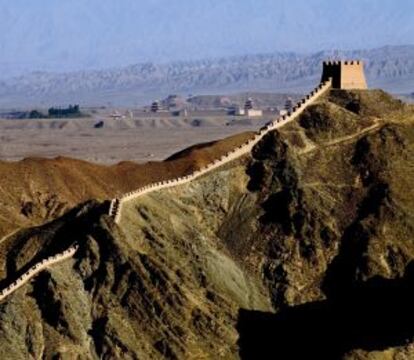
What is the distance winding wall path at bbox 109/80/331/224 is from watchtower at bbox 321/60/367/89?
65cm

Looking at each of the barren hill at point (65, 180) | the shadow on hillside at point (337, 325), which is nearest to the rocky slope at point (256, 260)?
the shadow on hillside at point (337, 325)

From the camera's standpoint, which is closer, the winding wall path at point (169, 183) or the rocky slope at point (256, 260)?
the rocky slope at point (256, 260)

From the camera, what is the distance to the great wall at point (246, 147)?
7006 centimetres

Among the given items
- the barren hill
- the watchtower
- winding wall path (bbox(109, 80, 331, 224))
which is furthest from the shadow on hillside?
the barren hill

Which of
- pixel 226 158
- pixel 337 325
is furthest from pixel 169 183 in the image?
pixel 337 325

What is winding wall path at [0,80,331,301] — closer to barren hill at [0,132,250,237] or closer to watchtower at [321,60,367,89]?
watchtower at [321,60,367,89]

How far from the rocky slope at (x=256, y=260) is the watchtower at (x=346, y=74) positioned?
4.74 ft

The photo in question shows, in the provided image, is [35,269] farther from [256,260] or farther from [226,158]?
[226,158]

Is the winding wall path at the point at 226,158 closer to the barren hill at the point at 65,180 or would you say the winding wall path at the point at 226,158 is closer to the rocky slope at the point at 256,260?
the rocky slope at the point at 256,260

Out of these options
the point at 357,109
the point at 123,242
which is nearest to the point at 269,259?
the point at 123,242

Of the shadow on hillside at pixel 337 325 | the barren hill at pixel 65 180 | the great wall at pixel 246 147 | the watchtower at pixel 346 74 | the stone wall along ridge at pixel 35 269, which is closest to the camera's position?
the shadow on hillside at pixel 337 325

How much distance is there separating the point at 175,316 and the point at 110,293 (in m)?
3.72

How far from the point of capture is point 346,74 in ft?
300

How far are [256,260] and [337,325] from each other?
10.8m
